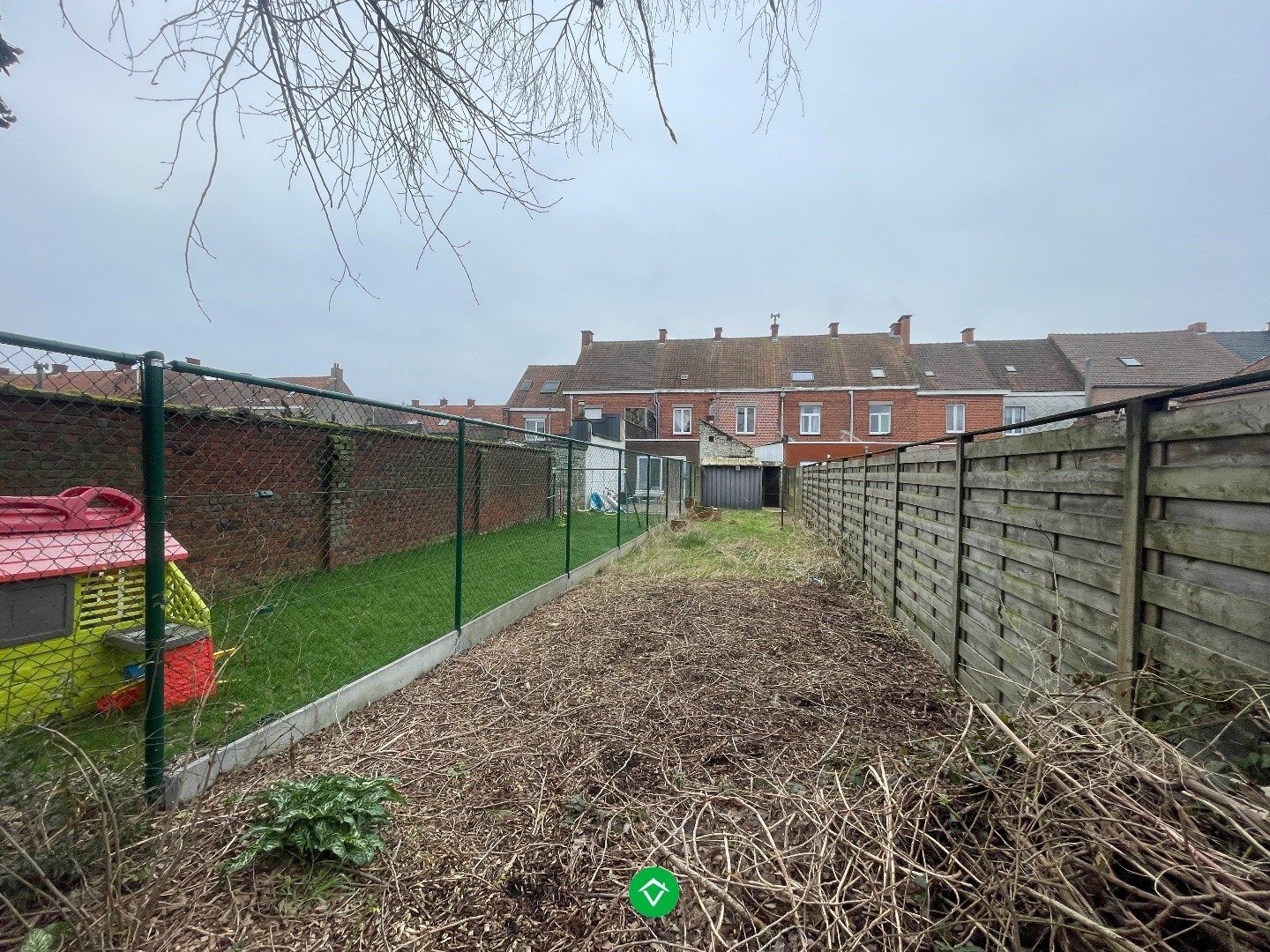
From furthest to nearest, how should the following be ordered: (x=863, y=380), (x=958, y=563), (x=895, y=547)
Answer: (x=863, y=380) < (x=895, y=547) < (x=958, y=563)

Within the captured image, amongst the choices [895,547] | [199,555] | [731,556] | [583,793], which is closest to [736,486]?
[731,556]

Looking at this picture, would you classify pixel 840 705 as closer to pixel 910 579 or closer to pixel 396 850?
pixel 910 579

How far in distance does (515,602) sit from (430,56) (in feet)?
14.4

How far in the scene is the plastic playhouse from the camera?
2303 millimetres

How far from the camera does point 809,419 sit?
1145 inches

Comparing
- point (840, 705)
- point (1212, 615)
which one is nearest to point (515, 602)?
point (840, 705)

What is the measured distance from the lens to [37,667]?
2.38 m

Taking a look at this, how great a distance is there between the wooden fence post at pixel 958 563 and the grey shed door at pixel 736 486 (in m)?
18.9

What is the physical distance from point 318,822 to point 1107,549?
119 inches

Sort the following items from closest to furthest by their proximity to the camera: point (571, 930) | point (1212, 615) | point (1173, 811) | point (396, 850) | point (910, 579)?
1. point (1173, 811)
2. point (1212, 615)
3. point (571, 930)
4. point (396, 850)
5. point (910, 579)

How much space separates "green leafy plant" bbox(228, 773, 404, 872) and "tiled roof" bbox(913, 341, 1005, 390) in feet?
105

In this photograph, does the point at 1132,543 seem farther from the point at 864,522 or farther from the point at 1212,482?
the point at 864,522

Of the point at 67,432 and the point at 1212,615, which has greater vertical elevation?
the point at 67,432

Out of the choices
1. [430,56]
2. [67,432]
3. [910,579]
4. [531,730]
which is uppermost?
[430,56]
